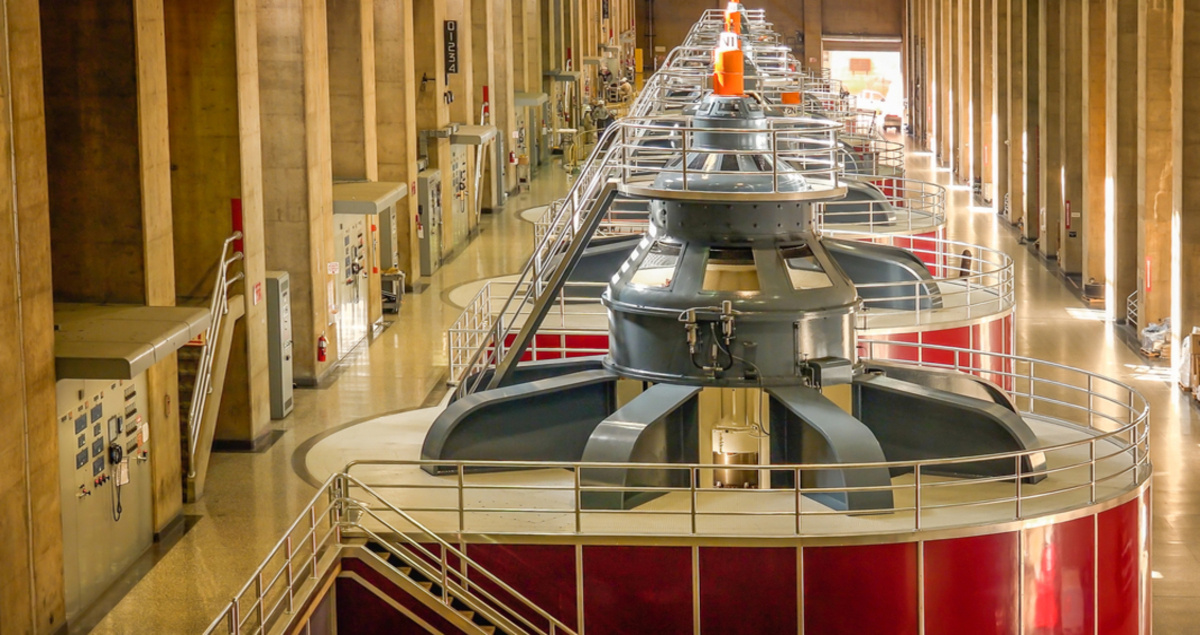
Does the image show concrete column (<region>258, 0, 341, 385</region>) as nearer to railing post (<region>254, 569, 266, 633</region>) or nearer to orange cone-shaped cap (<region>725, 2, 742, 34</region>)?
orange cone-shaped cap (<region>725, 2, 742, 34</region>)

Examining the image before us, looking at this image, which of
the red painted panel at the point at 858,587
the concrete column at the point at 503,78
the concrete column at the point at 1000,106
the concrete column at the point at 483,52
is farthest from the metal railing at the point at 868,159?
the red painted panel at the point at 858,587

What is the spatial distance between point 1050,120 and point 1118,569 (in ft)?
80.5

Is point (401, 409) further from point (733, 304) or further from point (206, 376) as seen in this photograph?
point (733, 304)

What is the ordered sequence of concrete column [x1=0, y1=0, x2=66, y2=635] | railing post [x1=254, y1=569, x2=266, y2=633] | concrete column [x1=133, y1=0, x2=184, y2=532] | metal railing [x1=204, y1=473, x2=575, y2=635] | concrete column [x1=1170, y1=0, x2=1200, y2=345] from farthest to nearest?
concrete column [x1=1170, y1=0, x2=1200, y2=345] < concrete column [x1=133, y1=0, x2=184, y2=532] < metal railing [x1=204, y1=473, x2=575, y2=635] < concrete column [x1=0, y1=0, x2=66, y2=635] < railing post [x1=254, y1=569, x2=266, y2=633]

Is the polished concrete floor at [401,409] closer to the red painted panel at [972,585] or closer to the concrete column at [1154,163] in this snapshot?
the concrete column at [1154,163]

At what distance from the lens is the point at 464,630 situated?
13102 mm

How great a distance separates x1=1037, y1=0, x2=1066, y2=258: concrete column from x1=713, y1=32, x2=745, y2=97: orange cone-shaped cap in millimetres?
21030

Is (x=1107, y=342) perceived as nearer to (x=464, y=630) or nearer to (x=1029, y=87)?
(x=1029, y=87)

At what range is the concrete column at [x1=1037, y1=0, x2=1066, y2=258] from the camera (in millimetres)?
37000

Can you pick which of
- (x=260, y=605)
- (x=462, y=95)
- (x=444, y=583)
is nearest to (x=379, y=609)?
(x=444, y=583)

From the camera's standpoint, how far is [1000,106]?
45500mm

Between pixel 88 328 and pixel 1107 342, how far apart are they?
1926cm

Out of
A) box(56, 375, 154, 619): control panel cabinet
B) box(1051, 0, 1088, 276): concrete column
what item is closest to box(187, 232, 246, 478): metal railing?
box(56, 375, 154, 619): control panel cabinet

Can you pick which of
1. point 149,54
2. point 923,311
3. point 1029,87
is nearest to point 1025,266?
point 1029,87
